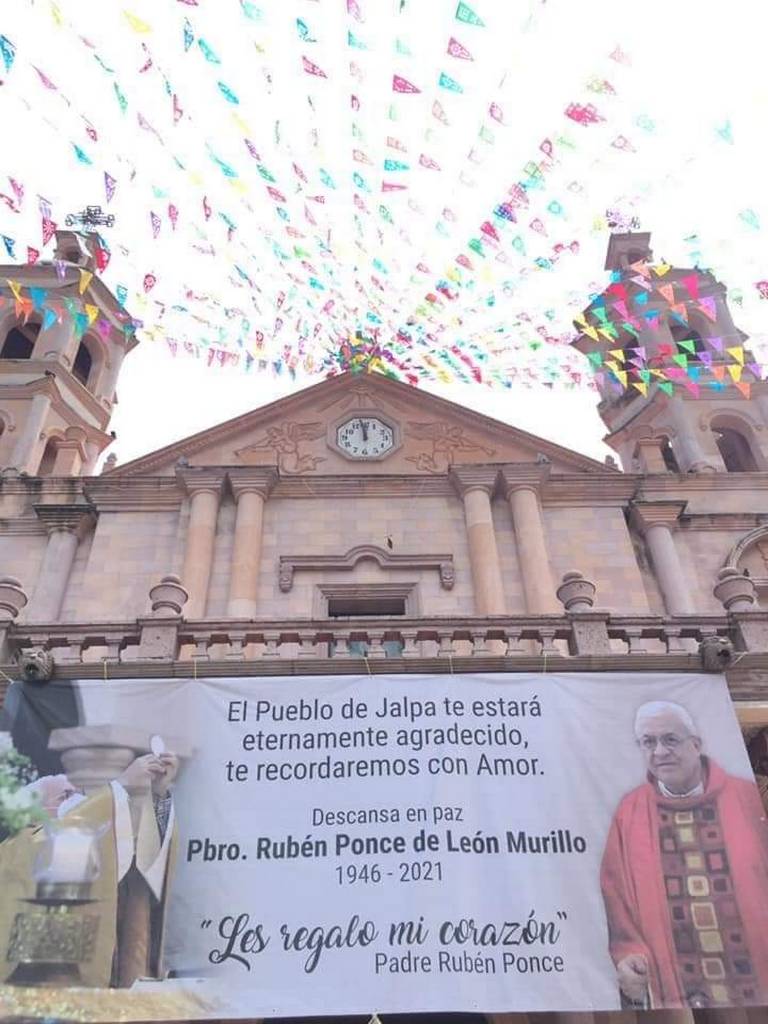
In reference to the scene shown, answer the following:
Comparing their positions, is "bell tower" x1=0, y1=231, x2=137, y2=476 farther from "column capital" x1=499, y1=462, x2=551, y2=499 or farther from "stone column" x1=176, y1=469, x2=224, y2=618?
"column capital" x1=499, y1=462, x2=551, y2=499

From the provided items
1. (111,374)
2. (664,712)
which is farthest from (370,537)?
(111,374)

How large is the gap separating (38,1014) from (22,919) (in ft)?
2.61

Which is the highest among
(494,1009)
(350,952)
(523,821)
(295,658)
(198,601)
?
(198,601)

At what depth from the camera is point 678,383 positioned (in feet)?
66.3

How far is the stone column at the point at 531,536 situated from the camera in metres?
13.6

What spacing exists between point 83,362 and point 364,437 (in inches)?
405

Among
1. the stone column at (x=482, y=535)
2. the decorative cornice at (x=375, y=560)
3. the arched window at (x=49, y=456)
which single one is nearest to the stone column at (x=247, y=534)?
the decorative cornice at (x=375, y=560)

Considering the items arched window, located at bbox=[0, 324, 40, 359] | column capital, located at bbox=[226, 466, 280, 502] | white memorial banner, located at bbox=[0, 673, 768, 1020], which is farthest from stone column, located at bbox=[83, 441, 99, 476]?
white memorial banner, located at bbox=[0, 673, 768, 1020]

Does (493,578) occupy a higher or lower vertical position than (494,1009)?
higher

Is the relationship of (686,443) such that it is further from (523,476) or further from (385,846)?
(385,846)

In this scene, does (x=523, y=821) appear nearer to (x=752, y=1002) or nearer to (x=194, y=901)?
(x=752, y=1002)

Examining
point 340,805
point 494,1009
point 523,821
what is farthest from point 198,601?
point 494,1009

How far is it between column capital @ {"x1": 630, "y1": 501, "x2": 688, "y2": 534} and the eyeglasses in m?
7.12

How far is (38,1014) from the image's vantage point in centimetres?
698
